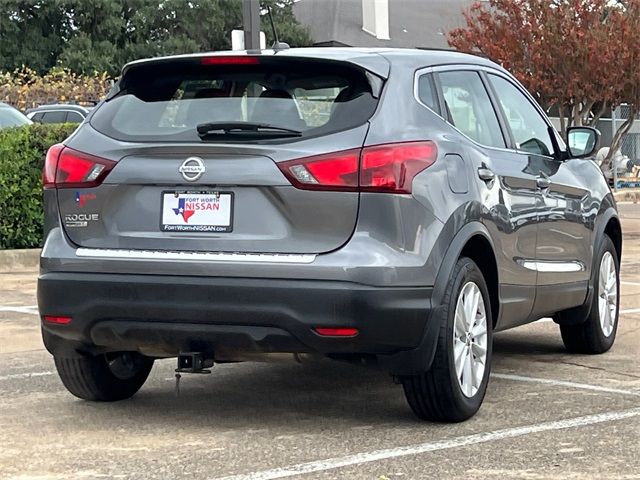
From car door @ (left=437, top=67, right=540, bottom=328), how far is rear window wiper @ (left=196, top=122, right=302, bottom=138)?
3.08 feet

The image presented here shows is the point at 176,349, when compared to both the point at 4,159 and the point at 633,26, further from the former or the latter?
the point at 633,26

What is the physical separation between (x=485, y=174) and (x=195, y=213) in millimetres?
1471

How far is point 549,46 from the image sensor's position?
21.0 metres

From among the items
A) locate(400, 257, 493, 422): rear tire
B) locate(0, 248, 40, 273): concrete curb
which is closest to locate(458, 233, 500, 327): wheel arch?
locate(400, 257, 493, 422): rear tire

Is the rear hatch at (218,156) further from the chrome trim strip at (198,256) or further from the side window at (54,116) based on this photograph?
the side window at (54,116)

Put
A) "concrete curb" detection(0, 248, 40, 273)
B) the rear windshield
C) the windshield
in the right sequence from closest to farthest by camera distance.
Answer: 1. the rear windshield
2. "concrete curb" detection(0, 248, 40, 273)
3. the windshield

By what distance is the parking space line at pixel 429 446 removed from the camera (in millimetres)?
5094

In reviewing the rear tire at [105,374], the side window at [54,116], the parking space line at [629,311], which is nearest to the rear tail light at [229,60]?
the rear tire at [105,374]

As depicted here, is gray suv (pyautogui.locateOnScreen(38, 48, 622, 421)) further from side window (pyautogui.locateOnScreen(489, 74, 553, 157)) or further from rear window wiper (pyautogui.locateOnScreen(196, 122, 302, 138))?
side window (pyautogui.locateOnScreen(489, 74, 553, 157))

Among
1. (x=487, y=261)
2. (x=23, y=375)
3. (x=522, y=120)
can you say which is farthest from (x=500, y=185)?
(x=23, y=375)

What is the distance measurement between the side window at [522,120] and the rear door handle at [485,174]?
0.72 meters

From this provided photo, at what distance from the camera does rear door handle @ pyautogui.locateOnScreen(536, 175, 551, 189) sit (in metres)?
7.02

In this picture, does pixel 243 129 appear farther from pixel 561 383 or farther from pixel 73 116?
pixel 73 116

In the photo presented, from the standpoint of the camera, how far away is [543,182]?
707 cm
